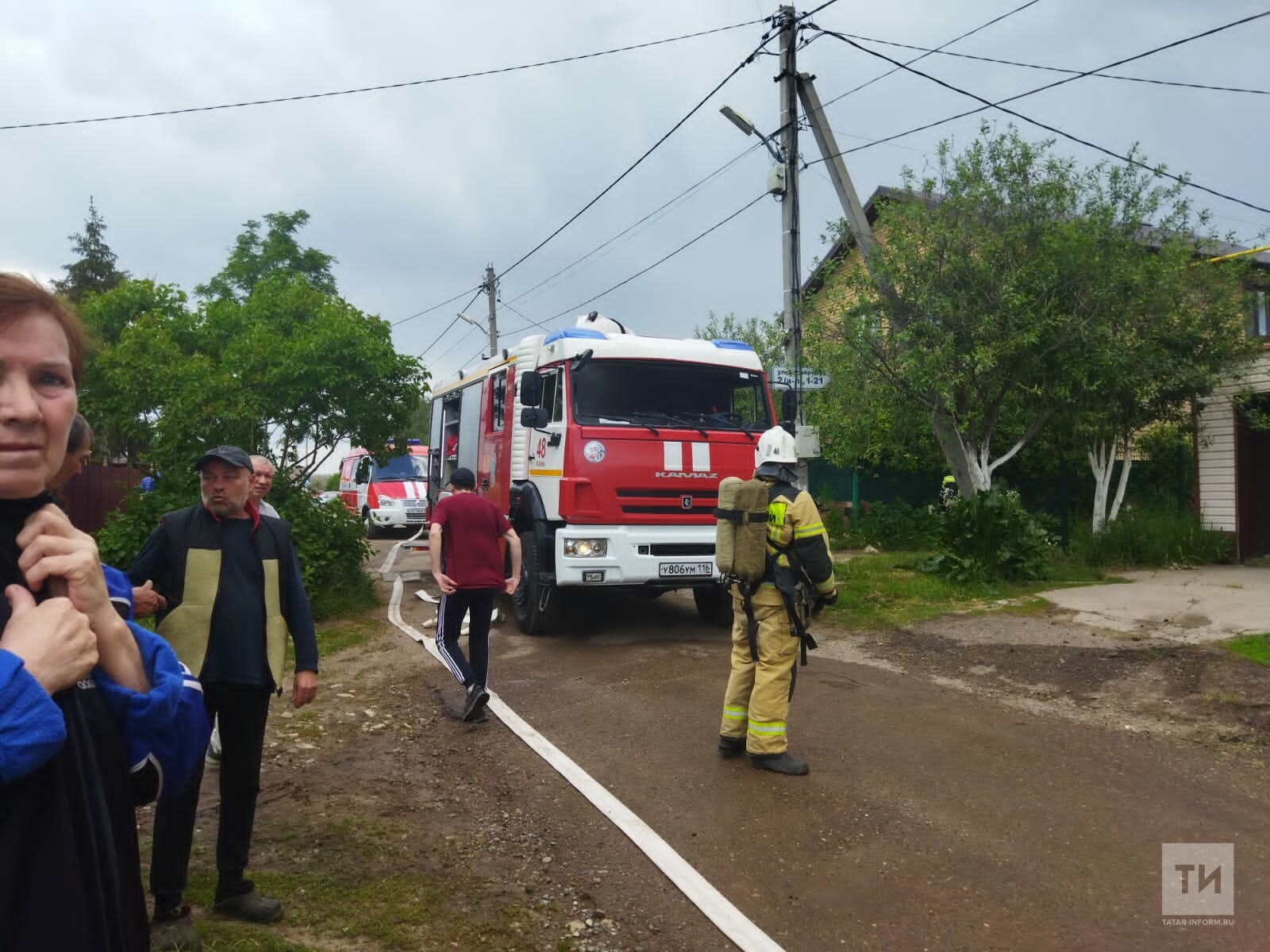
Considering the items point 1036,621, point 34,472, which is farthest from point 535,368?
point 34,472

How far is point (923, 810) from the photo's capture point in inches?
183

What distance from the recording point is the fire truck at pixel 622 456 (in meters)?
8.64

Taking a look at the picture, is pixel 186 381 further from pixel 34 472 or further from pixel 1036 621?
pixel 34 472

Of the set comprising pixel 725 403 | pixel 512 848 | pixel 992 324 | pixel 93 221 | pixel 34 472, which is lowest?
pixel 512 848

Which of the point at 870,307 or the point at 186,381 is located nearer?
the point at 186,381

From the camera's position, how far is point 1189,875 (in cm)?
391

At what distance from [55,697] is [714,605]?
29.2 feet

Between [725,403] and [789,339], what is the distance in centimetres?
402

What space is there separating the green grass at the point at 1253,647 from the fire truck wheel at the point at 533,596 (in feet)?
19.3

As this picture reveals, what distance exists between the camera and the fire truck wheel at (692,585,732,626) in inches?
389

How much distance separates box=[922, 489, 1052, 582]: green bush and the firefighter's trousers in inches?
263

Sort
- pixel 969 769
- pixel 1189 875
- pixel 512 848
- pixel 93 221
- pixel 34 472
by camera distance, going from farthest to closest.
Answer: pixel 93 221
pixel 969 769
pixel 512 848
pixel 1189 875
pixel 34 472

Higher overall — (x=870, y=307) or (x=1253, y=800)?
(x=870, y=307)

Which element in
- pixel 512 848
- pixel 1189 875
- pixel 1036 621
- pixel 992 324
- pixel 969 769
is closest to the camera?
pixel 1189 875
